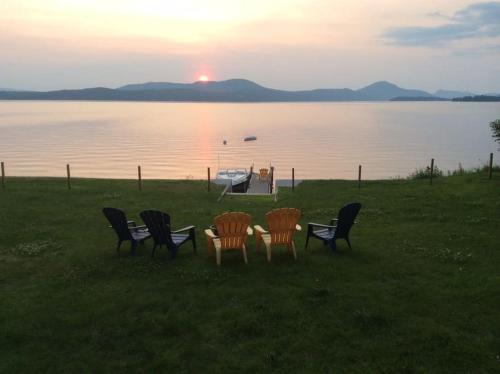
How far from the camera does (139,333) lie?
6.24 meters

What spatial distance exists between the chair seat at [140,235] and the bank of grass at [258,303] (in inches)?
13.1

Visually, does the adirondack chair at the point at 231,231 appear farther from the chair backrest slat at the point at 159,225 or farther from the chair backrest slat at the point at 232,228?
the chair backrest slat at the point at 159,225

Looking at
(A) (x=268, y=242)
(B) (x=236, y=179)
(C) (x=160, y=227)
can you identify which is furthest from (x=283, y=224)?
(B) (x=236, y=179)

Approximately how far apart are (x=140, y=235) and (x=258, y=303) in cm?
379

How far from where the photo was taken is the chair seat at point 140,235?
9.63 m

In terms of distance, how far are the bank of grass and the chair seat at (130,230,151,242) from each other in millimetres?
332

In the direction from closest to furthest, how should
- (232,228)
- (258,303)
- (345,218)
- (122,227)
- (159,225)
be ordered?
(258,303) < (232,228) < (159,225) < (345,218) < (122,227)

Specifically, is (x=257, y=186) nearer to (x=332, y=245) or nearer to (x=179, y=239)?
(x=332, y=245)

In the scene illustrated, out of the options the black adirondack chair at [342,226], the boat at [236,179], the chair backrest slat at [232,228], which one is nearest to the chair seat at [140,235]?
the chair backrest slat at [232,228]

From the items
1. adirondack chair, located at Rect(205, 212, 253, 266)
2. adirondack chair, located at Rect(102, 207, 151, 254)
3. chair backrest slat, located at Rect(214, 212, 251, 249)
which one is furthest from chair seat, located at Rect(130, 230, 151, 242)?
chair backrest slat, located at Rect(214, 212, 251, 249)

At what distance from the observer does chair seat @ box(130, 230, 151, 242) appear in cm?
963

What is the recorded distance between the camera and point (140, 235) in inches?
388

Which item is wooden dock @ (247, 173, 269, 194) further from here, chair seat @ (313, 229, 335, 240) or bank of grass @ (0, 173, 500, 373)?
chair seat @ (313, 229, 335, 240)

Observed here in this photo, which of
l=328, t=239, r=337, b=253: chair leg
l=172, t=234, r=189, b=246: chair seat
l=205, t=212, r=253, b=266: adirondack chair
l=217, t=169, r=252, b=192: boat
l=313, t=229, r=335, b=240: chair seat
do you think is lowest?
l=217, t=169, r=252, b=192: boat
